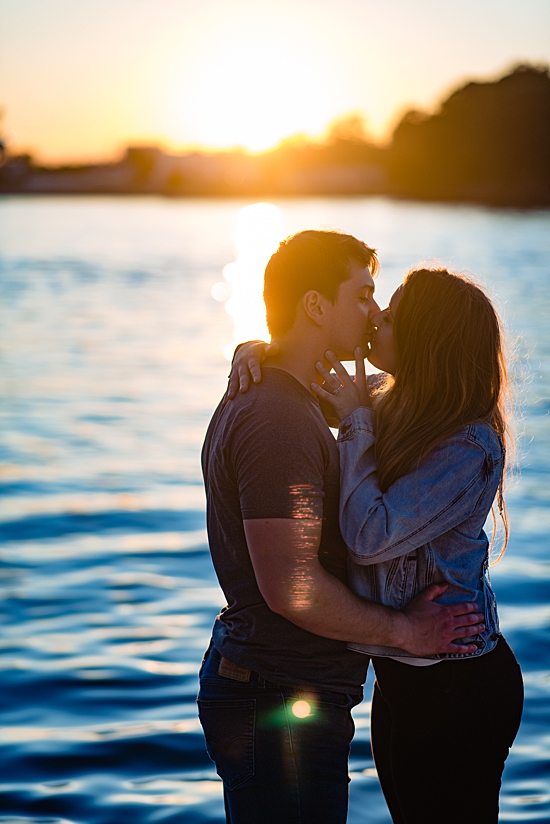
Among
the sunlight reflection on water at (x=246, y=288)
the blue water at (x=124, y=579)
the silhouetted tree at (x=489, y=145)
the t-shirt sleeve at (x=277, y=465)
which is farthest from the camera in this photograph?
the silhouetted tree at (x=489, y=145)

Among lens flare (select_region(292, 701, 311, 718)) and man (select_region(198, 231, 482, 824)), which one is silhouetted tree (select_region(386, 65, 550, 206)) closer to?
man (select_region(198, 231, 482, 824))

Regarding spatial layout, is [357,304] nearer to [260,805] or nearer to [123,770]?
[260,805]

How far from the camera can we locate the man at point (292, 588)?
2570mm

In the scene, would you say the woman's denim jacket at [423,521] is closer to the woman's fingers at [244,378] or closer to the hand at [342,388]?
the hand at [342,388]

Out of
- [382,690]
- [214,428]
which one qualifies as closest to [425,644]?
[382,690]

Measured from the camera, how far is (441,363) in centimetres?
281

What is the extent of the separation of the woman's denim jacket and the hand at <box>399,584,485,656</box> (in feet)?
0.11

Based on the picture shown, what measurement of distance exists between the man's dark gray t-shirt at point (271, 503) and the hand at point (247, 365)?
31 mm

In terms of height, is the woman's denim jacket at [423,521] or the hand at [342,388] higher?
the hand at [342,388]

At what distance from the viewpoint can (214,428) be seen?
2826mm

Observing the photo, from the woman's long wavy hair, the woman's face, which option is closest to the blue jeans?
the woman's long wavy hair

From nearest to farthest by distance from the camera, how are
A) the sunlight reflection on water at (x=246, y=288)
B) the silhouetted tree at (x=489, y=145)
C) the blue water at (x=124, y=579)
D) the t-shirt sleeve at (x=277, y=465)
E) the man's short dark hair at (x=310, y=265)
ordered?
the t-shirt sleeve at (x=277, y=465) < the man's short dark hair at (x=310, y=265) < the blue water at (x=124, y=579) < the sunlight reflection on water at (x=246, y=288) < the silhouetted tree at (x=489, y=145)

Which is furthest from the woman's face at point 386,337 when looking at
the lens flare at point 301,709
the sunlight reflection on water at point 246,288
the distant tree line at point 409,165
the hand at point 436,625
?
A: the distant tree line at point 409,165

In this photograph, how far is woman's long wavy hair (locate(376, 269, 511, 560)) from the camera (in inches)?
109
